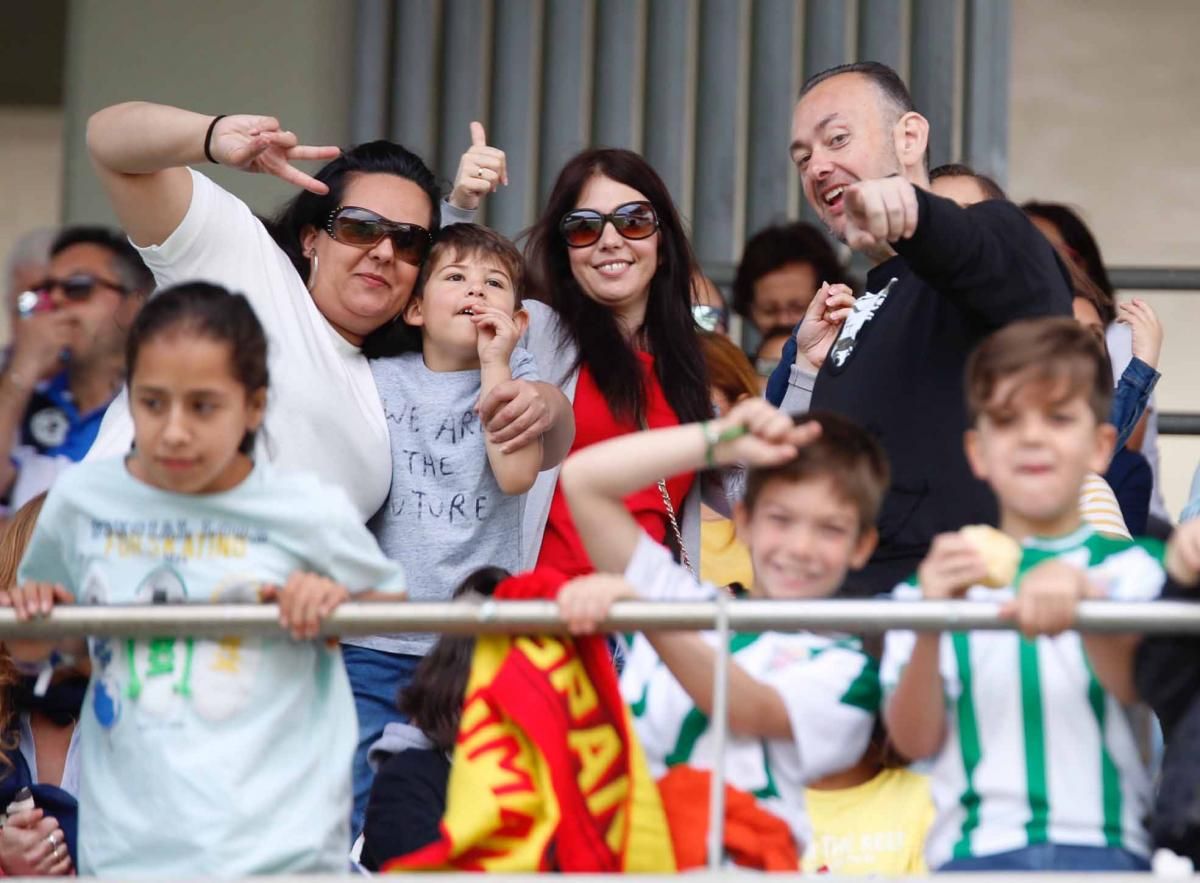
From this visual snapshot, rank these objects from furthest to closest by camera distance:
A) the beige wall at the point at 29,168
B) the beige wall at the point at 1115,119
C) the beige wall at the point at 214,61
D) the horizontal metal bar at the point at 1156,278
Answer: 1. the beige wall at the point at 29,168
2. the beige wall at the point at 1115,119
3. the beige wall at the point at 214,61
4. the horizontal metal bar at the point at 1156,278

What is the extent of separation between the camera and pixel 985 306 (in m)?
3.90

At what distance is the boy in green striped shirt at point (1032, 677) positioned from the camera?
3.32 meters

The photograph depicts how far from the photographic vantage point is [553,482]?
15.1 feet

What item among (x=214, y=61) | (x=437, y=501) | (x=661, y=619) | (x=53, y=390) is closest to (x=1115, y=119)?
(x=214, y=61)

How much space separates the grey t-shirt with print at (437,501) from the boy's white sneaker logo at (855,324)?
2.54ft

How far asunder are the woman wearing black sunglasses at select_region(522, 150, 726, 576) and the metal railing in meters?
1.33

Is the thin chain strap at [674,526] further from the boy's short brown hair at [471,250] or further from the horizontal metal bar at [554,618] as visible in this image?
the horizontal metal bar at [554,618]

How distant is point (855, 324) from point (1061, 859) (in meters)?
1.33

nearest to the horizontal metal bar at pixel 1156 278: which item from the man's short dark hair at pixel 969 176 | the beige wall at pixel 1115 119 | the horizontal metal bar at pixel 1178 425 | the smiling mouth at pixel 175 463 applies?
the horizontal metal bar at pixel 1178 425

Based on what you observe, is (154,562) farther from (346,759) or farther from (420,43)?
(420,43)

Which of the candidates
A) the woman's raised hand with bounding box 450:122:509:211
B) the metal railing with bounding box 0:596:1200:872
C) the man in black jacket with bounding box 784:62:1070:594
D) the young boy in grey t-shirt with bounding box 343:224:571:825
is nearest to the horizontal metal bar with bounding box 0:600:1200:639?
the metal railing with bounding box 0:596:1200:872

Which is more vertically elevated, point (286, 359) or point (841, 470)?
point (286, 359)

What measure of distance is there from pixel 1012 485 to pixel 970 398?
184mm

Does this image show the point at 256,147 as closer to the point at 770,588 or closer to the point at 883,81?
the point at 770,588
